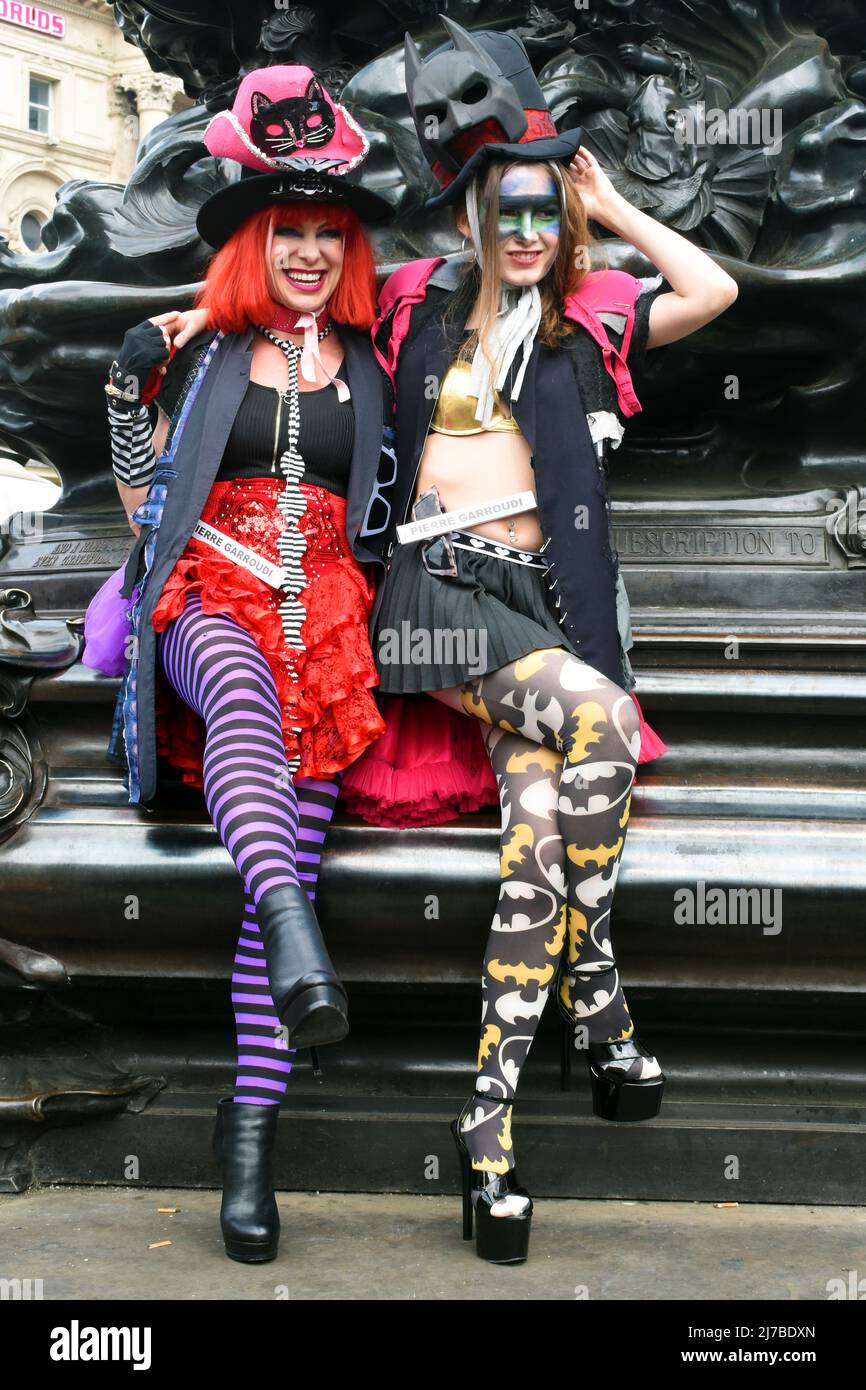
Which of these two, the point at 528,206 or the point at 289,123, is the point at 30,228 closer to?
the point at 289,123

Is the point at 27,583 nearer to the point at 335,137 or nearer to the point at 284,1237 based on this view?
the point at 335,137

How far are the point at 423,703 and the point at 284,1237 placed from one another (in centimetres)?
107

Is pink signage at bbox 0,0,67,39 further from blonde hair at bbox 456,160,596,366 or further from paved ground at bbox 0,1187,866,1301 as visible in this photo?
paved ground at bbox 0,1187,866,1301

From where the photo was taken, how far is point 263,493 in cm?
317

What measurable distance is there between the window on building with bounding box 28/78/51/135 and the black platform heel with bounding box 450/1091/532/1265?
37.6m

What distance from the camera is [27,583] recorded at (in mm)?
4223

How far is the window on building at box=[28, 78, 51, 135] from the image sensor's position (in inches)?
1444

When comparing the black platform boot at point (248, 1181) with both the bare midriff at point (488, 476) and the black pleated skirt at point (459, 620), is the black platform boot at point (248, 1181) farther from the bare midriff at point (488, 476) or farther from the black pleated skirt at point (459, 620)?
the bare midriff at point (488, 476)

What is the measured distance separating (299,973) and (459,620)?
78 cm

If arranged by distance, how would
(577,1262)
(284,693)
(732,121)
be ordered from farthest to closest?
(732,121), (284,693), (577,1262)

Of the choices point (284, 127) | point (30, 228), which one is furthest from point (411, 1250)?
→ point (30, 228)

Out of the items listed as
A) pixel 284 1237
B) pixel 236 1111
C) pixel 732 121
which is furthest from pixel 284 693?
pixel 732 121

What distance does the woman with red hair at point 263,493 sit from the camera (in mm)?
2998

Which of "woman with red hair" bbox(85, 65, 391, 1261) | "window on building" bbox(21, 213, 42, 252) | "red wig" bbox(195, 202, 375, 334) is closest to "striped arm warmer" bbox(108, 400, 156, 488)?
"woman with red hair" bbox(85, 65, 391, 1261)
